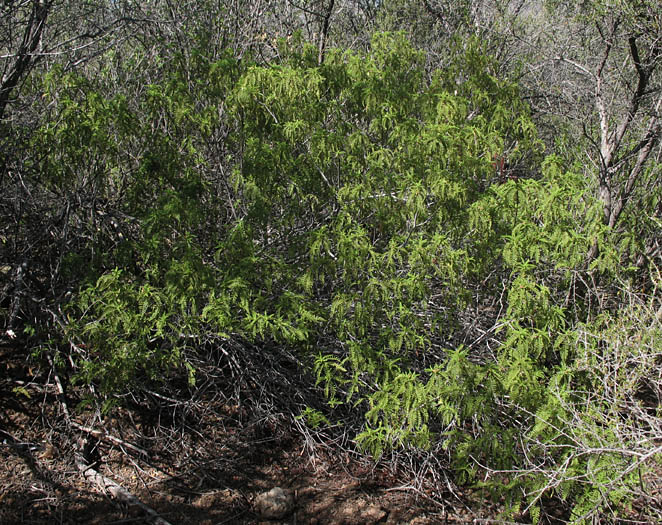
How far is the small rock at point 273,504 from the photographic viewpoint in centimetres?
395

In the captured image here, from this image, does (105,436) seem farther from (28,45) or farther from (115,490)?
(28,45)

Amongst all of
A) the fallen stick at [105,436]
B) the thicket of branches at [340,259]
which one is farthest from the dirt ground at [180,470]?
the thicket of branches at [340,259]

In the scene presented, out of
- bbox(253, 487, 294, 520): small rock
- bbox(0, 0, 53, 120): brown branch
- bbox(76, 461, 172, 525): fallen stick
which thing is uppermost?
bbox(0, 0, 53, 120): brown branch

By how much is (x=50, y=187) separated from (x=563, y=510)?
4214mm

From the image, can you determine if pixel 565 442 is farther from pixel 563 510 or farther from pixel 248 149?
pixel 248 149

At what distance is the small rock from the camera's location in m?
3.95

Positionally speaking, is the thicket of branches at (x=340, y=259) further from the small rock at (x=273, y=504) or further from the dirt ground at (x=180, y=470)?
the small rock at (x=273, y=504)

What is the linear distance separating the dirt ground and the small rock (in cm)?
5

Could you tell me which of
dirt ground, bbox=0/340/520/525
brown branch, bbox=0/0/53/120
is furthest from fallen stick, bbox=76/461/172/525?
brown branch, bbox=0/0/53/120

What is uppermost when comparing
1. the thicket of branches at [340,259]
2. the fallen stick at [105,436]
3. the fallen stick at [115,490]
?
the thicket of branches at [340,259]

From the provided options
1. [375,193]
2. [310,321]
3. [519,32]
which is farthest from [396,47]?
[519,32]

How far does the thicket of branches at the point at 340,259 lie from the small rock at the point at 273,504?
56cm

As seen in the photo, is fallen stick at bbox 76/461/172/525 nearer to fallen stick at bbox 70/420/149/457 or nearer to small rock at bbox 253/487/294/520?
fallen stick at bbox 70/420/149/457

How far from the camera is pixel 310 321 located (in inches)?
155
